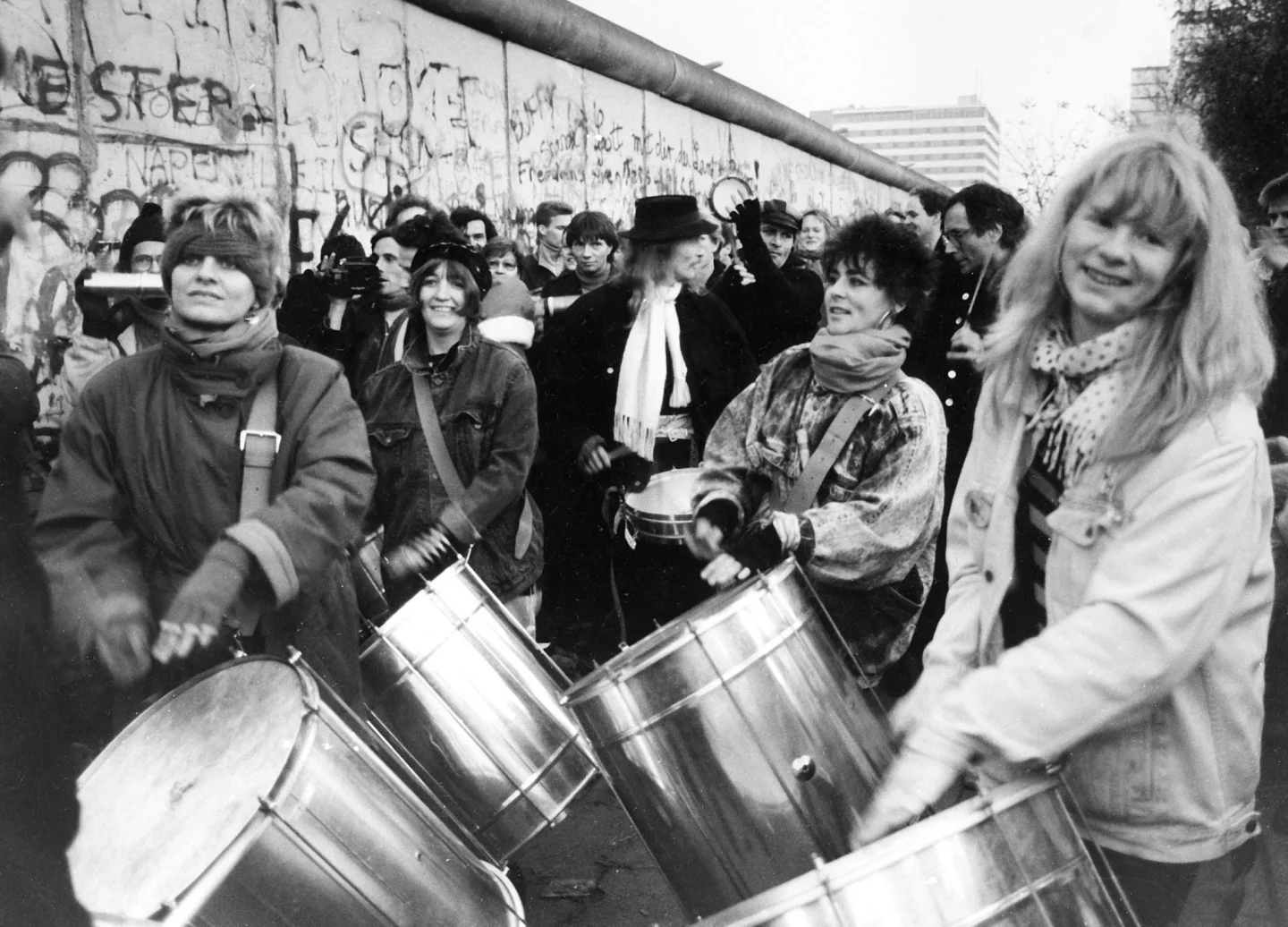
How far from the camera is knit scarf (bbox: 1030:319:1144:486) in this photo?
181 cm

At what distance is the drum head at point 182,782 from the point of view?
1987 millimetres

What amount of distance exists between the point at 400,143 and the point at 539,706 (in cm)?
612

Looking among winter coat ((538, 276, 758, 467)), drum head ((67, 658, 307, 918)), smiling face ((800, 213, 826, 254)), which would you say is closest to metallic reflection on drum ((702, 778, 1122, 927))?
drum head ((67, 658, 307, 918))

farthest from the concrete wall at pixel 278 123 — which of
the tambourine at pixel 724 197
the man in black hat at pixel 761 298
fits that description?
the tambourine at pixel 724 197

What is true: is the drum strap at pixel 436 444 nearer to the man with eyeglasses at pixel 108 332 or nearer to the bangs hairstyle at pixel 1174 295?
the man with eyeglasses at pixel 108 332

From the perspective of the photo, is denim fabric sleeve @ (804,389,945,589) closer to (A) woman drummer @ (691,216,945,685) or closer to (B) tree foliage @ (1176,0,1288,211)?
(A) woman drummer @ (691,216,945,685)

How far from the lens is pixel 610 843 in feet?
14.1

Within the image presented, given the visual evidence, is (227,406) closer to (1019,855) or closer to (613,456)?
(1019,855)

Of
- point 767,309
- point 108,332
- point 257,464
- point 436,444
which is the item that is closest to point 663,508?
point 436,444

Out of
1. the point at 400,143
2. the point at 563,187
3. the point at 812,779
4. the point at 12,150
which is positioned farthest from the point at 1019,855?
the point at 563,187

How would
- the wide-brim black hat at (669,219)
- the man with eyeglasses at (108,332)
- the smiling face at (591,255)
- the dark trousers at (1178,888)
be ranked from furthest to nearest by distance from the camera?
1. the smiling face at (591,255)
2. the wide-brim black hat at (669,219)
3. the man with eyeglasses at (108,332)
4. the dark trousers at (1178,888)

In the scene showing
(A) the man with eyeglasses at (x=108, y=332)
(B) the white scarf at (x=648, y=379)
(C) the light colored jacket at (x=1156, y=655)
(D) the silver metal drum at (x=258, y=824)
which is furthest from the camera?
(B) the white scarf at (x=648, y=379)

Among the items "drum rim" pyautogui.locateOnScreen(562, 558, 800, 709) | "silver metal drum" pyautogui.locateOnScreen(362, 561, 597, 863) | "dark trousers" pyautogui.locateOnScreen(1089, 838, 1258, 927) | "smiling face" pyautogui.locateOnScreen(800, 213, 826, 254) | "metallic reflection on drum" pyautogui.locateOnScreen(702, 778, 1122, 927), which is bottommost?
"silver metal drum" pyautogui.locateOnScreen(362, 561, 597, 863)

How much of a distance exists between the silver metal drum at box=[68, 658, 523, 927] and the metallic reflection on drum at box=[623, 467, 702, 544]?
188cm
